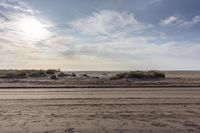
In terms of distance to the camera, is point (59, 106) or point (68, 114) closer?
point (68, 114)

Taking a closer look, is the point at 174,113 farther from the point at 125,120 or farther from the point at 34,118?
the point at 34,118

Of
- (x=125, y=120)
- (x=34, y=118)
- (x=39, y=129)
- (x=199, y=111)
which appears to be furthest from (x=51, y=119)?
(x=199, y=111)

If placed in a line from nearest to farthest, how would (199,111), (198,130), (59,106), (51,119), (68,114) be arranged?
(198,130) < (51,119) < (68,114) < (199,111) < (59,106)

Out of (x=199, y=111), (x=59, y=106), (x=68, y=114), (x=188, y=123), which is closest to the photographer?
(x=188, y=123)

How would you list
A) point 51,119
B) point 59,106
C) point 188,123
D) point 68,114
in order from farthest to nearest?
point 59,106, point 68,114, point 51,119, point 188,123

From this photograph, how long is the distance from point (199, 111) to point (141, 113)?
2520 mm

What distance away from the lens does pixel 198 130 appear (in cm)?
889

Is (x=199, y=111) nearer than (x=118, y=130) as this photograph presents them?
No

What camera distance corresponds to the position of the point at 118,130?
8.89m

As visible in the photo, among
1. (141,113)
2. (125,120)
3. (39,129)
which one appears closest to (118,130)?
(125,120)

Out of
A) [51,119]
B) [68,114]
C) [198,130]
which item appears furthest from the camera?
[68,114]

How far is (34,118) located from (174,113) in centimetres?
536

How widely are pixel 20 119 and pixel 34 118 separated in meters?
0.50

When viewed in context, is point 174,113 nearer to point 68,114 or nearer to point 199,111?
point 199,111
